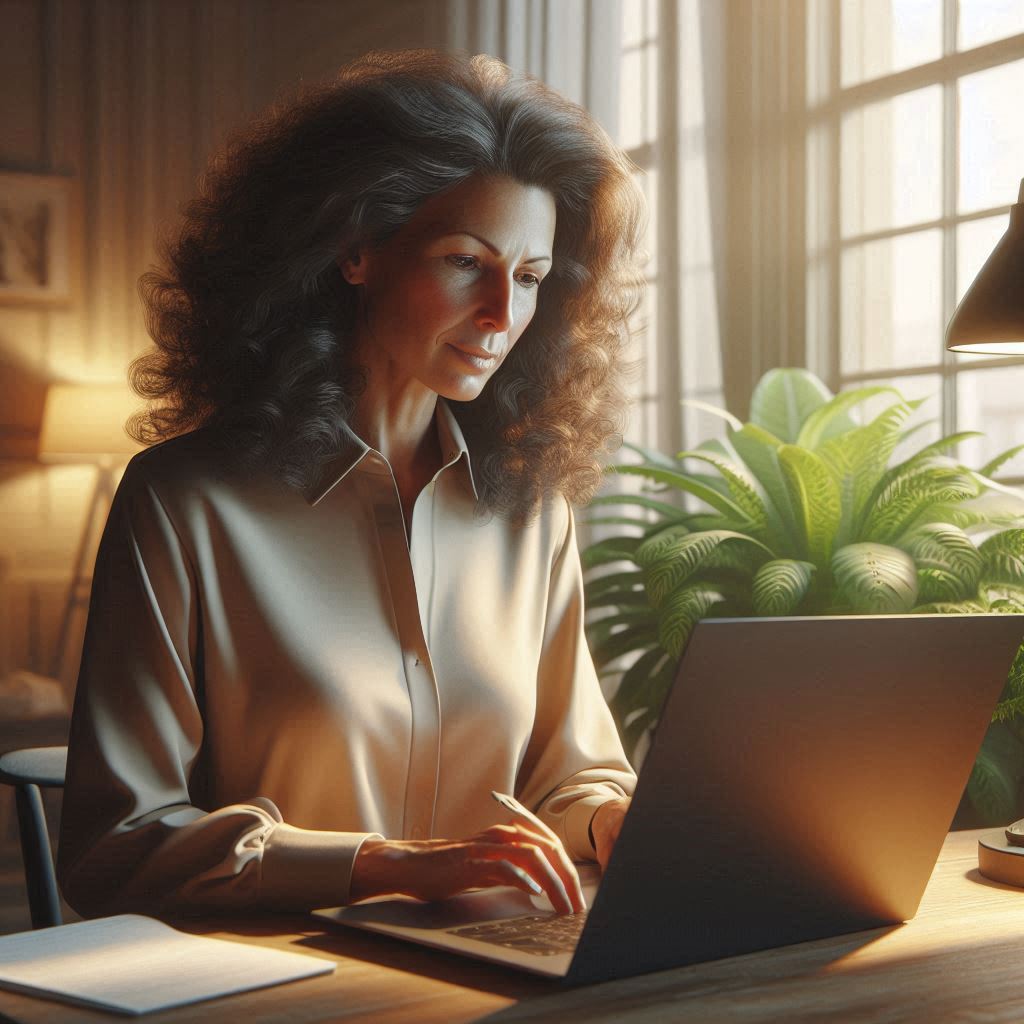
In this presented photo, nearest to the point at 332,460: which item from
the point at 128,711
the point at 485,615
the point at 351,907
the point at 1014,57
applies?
the point at 485,615

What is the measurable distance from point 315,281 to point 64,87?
379 cm

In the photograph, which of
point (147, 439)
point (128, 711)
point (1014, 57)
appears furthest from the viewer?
point (1014, 57)

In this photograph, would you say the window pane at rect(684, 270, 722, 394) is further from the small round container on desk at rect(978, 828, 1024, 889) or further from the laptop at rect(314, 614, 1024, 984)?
the laptop at rect(314, 614, 1024, 984)

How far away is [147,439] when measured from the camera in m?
1.68

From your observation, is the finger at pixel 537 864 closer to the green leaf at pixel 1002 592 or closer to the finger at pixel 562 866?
the finger at pixel 562 866

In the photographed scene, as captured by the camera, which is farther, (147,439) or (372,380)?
(147,439)

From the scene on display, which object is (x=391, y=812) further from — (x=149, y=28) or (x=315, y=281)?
(x=149, y=28)

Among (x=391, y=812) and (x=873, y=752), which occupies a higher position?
(x=873, y=752)

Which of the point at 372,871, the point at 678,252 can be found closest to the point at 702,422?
the point at 678,252

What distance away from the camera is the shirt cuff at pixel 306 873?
3.59ft

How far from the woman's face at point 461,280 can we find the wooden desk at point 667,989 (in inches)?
25.6

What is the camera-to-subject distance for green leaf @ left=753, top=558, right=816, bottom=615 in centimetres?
282

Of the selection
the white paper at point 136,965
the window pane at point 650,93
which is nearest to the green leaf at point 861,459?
the window pane at point 650,93

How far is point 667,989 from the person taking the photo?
872 mm
